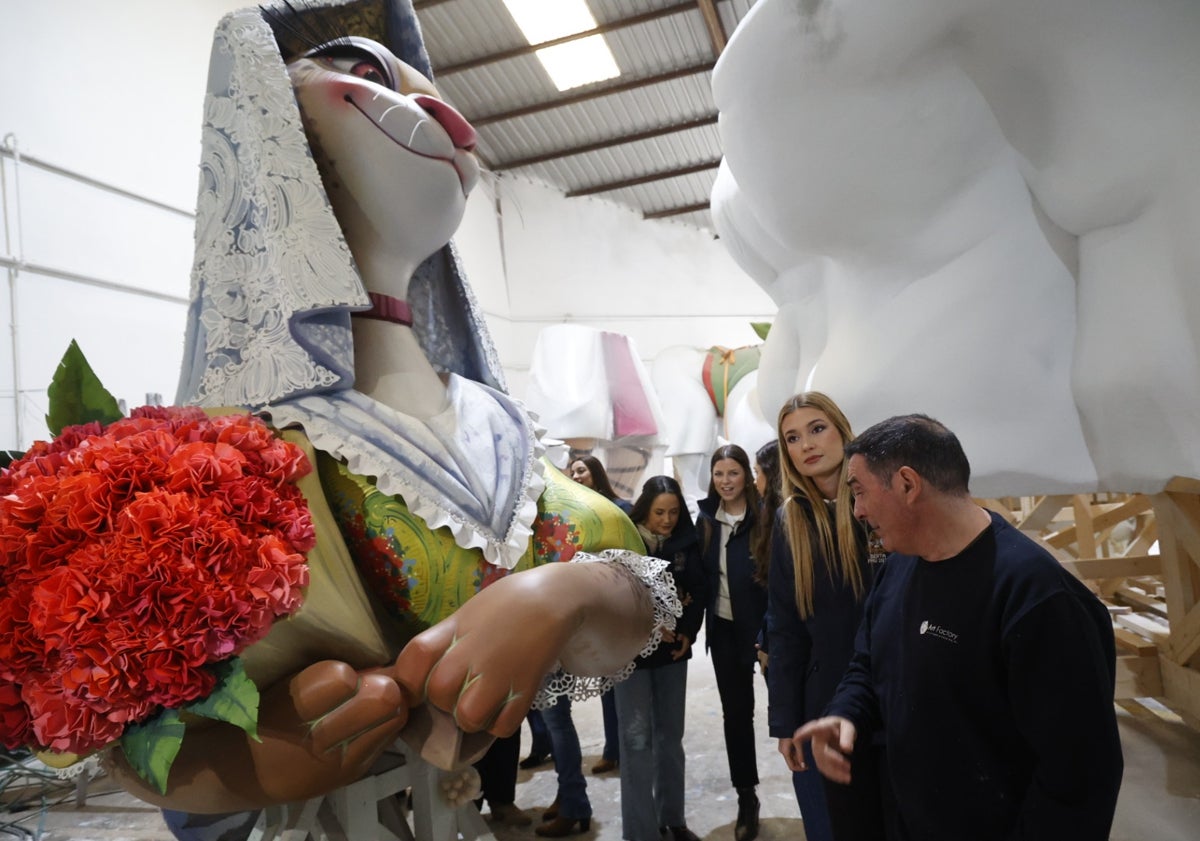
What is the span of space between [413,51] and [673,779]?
176 cm

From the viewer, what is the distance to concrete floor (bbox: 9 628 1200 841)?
1897 mm

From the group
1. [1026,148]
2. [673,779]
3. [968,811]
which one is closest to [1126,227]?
[1026,148]

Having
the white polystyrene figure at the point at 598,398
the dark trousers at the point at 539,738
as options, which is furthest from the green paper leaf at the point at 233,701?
the white polystyrene figure at the point at 598,398

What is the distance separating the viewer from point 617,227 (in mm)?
7066

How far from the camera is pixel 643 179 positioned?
6715mm

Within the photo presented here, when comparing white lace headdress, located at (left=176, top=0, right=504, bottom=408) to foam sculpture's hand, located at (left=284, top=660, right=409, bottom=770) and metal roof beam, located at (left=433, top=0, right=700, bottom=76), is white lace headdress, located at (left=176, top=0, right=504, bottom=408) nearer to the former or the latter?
foam sculpture's hand, located at (left=284, top=660, right=409, bottom=770)

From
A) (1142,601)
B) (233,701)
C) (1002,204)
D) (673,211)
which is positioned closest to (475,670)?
(233,701)

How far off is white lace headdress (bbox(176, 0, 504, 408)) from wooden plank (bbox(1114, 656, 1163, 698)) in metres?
2.21

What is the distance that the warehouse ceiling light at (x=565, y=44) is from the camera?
15.6 ft

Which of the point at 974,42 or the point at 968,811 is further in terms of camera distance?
the point at 974,42

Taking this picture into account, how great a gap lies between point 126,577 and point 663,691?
1520 millimetres

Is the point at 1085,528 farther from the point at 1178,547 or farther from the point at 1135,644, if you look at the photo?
the point at 1178,547

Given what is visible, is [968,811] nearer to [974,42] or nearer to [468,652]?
[468,652]

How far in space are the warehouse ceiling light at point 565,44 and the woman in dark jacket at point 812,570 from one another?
166 inches
